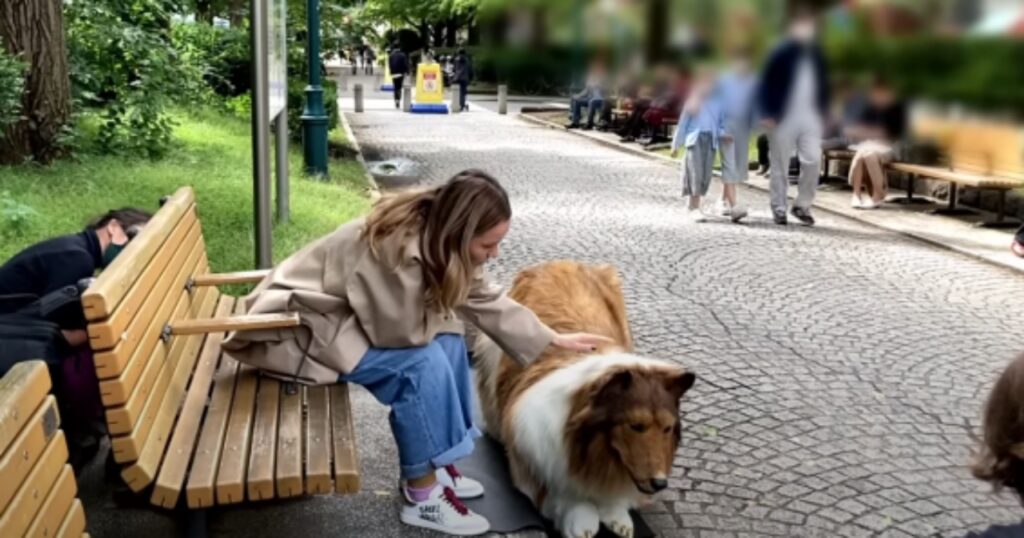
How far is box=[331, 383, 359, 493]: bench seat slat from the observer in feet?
8.51

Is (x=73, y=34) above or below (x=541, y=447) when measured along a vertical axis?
above

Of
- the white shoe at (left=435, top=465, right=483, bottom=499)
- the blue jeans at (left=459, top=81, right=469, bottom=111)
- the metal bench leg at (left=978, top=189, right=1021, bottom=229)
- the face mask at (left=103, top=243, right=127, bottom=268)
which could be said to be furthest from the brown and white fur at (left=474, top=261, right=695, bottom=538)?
the blue jeans at (left=459, top=81, right=469, bottom=111)

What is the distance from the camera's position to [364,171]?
12.6 m

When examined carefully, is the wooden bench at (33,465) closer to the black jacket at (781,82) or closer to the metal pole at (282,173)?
the black jacket at (781,82)

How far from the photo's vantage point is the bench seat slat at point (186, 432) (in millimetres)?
2432

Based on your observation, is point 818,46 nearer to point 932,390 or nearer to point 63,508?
point 63,508

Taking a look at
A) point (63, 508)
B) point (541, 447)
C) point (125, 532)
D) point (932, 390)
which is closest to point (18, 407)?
point (63, 508)

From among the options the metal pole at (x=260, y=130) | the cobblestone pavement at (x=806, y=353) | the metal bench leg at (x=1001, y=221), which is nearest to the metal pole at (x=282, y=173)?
the cobblestone pavement at (x=806, y=353)

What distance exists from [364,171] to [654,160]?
17.8 ft

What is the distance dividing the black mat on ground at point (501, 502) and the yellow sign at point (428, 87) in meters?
23.3

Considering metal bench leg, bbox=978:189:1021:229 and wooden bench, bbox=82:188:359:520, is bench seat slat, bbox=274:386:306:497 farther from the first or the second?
metal bench leg, bbox=978:189:1021:229

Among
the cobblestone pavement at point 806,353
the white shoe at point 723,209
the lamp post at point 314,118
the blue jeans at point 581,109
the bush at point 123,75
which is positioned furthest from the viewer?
the blue jeans at point 581,109

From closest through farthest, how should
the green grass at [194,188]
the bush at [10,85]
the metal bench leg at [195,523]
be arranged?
the metal bench leg at [195,523], the green grass at [194,188], the bush at [10,85]

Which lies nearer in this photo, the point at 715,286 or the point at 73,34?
the point at 715,286
